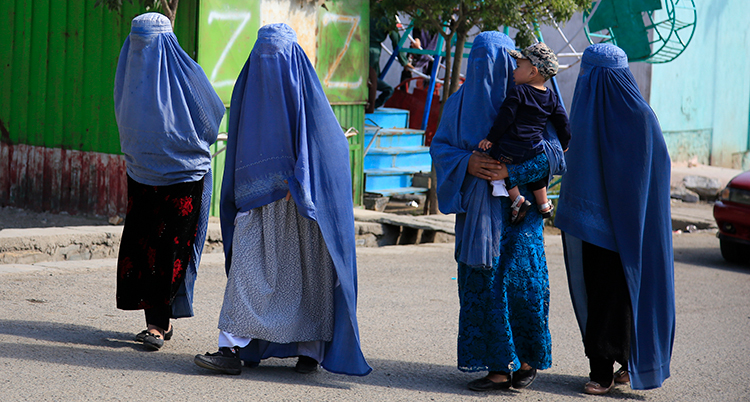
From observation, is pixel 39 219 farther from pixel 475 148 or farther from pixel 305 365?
pixel 475 148

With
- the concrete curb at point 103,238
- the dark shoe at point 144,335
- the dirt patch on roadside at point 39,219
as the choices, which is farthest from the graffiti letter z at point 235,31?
the dark shoe at point 144,335

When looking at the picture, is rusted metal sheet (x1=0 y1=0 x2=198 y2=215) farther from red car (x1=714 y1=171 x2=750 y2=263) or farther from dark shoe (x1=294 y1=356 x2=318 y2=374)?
red car (x1=714 y1=171 x2=750 y2=263)

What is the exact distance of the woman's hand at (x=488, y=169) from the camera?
3.37 metres

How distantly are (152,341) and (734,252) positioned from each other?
19.7 feet

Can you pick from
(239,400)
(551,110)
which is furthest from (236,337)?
(551,110)

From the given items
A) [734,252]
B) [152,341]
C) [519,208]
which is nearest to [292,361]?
[152,341]

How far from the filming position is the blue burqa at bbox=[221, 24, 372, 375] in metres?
3.38

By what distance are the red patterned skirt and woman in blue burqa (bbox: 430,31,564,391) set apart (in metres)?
1.34

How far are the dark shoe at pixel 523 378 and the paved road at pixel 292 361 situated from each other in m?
0.04

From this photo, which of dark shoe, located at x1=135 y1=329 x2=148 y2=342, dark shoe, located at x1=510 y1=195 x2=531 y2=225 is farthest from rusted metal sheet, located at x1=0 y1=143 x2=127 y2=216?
dark shoe, located at x1=510 y1=195 x2=531 y2=225

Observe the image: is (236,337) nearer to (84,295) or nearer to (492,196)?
(492,196)

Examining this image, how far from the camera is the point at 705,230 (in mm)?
10016

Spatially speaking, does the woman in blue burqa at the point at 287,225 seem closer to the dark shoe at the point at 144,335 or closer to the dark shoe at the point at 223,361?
the dark shoe at the point at 223,361

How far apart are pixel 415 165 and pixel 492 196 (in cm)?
657
